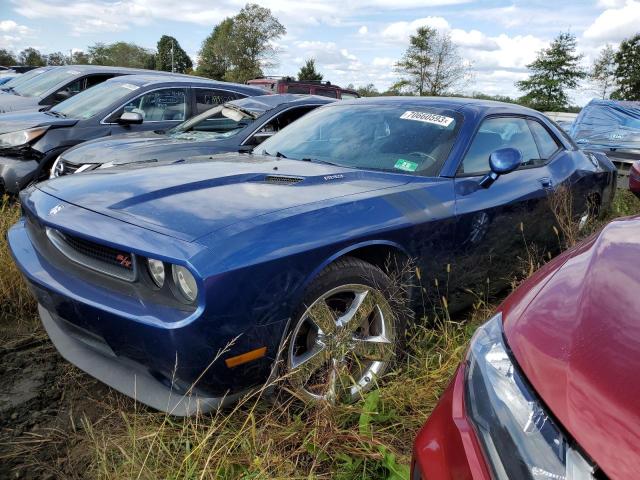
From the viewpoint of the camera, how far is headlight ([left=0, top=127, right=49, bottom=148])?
513 centimetres

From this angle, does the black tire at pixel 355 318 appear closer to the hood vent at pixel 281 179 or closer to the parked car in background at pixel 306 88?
the hood vent at pixel 281 179

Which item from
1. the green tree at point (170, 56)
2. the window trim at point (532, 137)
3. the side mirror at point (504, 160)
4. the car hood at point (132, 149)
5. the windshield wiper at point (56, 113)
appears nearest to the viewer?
the side mirror at point (504, 160)

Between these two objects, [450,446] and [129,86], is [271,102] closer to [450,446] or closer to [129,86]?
[129,86]

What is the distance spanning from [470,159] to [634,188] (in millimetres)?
2776

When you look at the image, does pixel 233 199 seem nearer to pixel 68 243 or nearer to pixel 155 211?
pixel 155 211

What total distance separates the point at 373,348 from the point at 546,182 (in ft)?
6.43

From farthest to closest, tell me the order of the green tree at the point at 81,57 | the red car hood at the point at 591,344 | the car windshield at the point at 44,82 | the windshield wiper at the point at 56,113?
the green tree at the point at 81,57
the car windshield at the point at 44,82
the windshield wiper at the point at 56,113
the red car hood at the point at 591,344

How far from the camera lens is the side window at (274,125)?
5177mm

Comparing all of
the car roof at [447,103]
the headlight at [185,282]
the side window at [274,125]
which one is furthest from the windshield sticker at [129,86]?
the headlight at [185,282]

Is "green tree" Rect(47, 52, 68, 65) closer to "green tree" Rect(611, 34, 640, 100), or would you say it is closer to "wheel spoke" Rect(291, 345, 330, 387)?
"green tree" Rect(611, 34, 640, 100)

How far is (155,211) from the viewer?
2109 millimetres

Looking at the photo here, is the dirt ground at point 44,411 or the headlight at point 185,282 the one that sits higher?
the headlight at point 185,282

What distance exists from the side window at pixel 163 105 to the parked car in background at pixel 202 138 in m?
0.56

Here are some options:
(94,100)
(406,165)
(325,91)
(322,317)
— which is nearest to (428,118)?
(406,165)
